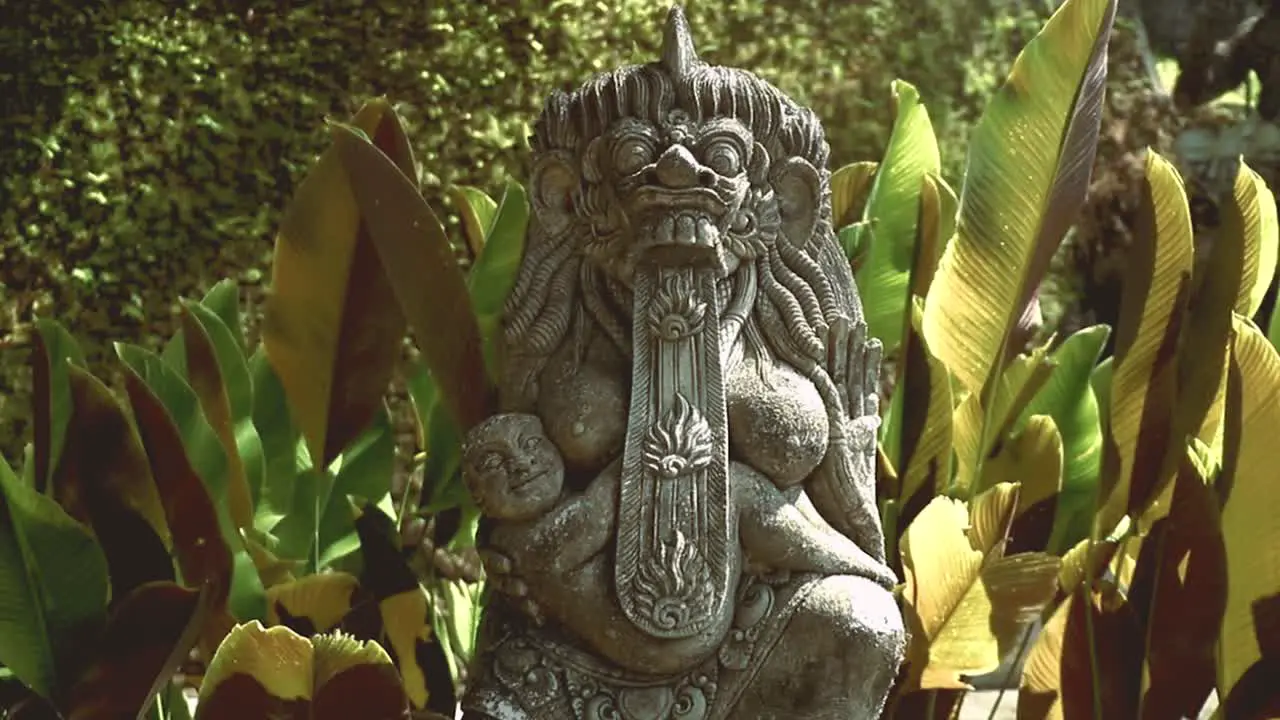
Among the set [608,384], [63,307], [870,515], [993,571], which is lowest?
[63,307]

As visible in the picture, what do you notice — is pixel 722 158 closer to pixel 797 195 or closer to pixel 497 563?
pixel 797 195

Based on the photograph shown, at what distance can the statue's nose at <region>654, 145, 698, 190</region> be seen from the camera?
7.14 ft

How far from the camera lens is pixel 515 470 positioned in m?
2.20

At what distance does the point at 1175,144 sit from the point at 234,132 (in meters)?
2.66

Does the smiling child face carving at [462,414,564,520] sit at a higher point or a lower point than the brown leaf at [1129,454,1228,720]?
higher

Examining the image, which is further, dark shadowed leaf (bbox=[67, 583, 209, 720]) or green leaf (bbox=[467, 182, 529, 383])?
green leaf (bbox=[467, 182, 529, 383])

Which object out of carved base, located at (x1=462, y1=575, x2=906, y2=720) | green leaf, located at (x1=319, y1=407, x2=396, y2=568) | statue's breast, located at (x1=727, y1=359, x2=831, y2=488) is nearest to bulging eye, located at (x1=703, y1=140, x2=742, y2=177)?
statue's breast, located at (x1=727, y1=359, x2=831, y2=488)

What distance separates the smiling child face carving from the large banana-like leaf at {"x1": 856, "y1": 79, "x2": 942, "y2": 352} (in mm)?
1011

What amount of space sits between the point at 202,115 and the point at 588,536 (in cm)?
236

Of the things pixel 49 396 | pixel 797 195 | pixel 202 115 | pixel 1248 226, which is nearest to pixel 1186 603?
pixel 1248 226

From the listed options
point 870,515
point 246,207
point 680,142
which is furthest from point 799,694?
point 246,207

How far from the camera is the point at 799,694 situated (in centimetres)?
218

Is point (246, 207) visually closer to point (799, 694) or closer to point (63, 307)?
point (63, 307)

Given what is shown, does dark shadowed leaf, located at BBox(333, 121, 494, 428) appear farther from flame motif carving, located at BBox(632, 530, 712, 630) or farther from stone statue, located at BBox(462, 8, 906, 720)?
flame motif carving, located at BBox(632, 530, 712, 630)
